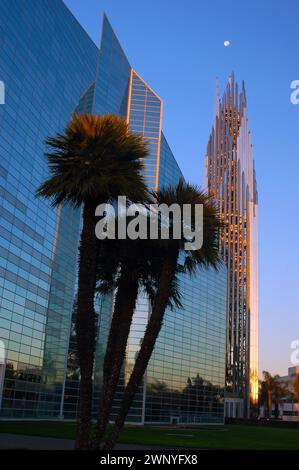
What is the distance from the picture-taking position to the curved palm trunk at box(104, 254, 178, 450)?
626 inches

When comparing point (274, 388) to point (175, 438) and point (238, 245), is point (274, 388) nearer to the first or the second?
point (238, 245)

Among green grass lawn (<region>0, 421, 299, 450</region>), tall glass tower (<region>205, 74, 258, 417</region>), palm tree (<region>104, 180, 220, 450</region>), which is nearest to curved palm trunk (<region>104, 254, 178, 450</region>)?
palm tree (<region>104, 180, 220, 450</region>)

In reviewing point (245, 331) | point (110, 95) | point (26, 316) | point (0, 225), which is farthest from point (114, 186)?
point (245, 331)

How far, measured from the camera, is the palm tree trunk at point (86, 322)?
585 inches

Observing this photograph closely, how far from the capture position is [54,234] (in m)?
55.0

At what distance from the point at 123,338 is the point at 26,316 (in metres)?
33.5

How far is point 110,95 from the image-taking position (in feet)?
232

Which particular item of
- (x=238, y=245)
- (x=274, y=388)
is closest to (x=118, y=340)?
(x=274, y=388)

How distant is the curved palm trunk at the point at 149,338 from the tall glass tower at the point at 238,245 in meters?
107

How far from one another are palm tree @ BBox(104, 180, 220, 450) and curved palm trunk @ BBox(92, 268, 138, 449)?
47 cm

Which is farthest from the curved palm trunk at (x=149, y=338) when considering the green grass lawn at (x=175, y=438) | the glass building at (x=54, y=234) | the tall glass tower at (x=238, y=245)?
the tall glass tower at (x=238, y=245)

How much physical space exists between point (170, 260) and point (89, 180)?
11.7 feet

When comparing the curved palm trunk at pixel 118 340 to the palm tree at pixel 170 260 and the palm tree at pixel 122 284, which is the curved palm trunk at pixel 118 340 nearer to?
the palm tree at pixel 122 284

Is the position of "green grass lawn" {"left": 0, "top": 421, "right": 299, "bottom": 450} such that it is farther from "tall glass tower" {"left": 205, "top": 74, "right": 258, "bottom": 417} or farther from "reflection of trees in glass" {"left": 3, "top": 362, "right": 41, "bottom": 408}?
"tall glass tower" {"left": 205, "top": 74, "right": 258, "bottom": 417}
